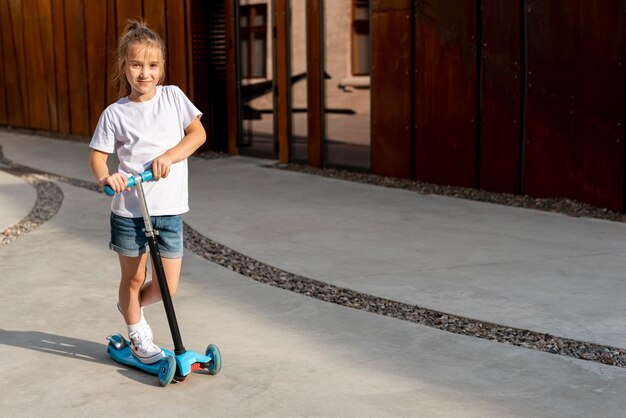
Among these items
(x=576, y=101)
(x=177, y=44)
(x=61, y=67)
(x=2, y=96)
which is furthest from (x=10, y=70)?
(x=576, y=101)

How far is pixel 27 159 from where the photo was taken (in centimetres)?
1405

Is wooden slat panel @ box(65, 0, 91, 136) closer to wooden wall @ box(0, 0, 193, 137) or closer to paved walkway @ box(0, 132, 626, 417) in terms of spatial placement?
wooden wall @ box(0, 0, 193, 137)

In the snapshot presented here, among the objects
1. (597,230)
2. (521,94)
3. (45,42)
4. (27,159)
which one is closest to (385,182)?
(521,94)

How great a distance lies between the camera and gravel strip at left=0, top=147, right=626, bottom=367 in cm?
463

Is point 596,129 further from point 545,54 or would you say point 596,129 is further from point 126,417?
point 126,417

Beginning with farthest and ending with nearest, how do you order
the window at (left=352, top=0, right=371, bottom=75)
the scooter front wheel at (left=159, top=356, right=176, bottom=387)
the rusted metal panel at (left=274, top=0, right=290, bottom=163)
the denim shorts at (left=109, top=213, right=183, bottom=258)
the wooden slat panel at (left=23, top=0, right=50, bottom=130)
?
1. the wooden slat panel at (left=23, top=0, right=50, bottom=130)
2. the rusted metal panel at (left=274, top=0, right=290, bottom=163)
3. the window at (left=352, top=0, right=371, bottom=75)
4. the denim shorts at (left=109, top=213, right=183, bottom=258)
5. the scooter front wheel at (left=159, top=356, right=176, bottom=387)

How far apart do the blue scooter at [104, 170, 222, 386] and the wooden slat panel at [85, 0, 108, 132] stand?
12.8 metres

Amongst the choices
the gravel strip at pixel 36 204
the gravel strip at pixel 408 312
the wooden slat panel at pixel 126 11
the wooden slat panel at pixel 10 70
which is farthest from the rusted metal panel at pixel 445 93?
the wooden slat panel at pixel 10 70

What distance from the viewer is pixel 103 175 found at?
403cm

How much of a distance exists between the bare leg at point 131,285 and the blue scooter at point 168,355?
0.55ft

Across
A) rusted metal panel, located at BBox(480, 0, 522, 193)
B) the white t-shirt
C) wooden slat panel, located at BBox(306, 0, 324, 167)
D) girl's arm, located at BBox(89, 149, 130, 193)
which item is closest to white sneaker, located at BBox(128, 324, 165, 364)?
the white t-shirt

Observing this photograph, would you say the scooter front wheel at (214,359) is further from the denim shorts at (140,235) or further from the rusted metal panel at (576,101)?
the rusted metal panel at (576,101)

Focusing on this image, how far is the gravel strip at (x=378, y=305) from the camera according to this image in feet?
15.2

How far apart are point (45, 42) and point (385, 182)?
10.1m
